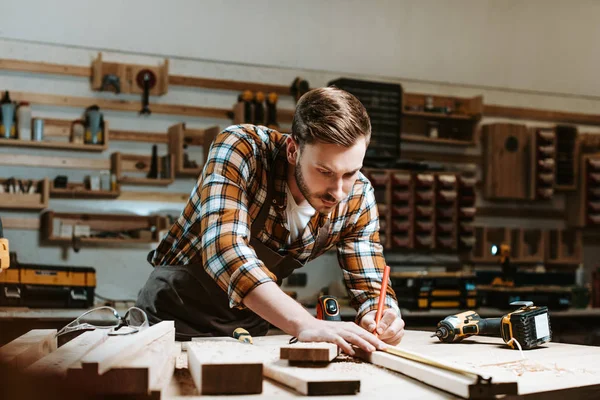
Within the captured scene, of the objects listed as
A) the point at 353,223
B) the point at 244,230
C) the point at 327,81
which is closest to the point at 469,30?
the point at 327,81

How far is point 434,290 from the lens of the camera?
484 cm

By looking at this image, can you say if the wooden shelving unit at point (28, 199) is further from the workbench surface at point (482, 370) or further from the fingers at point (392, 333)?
the fingers at point (392, 333)

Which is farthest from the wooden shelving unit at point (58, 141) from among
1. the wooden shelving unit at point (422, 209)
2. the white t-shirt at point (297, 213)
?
the white t-shirt at point (297, 213)

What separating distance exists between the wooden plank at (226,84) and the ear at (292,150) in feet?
10.9

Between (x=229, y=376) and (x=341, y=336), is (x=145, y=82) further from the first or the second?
(x=229, y=376)

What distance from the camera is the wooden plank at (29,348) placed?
1134mm

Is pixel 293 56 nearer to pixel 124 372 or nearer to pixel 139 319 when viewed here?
pixel 139 319

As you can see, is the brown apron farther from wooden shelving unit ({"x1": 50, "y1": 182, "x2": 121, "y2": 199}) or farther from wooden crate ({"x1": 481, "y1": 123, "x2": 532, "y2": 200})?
wooden crate ({"x1": 481, "y1": 123, "x2": 532, "y2": 200})

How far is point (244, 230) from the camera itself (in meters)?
1.75

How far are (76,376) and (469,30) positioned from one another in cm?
569

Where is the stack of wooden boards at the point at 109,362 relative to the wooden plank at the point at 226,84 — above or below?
below

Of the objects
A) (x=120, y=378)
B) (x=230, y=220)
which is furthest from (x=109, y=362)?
(x=230, y=220)

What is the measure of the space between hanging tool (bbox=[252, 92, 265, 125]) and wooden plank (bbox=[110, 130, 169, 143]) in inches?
26.7

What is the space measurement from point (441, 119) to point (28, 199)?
3403 millimetres
